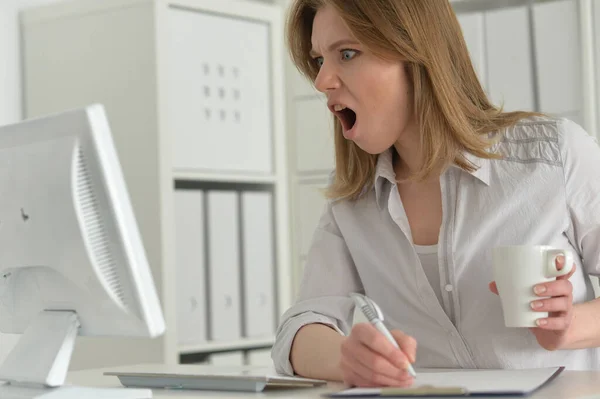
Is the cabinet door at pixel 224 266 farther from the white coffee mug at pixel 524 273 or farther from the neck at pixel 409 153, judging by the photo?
the white coffee mug at pixel 524 273

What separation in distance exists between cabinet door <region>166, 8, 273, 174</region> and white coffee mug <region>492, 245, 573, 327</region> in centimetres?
145

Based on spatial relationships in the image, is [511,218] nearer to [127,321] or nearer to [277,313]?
[127,321]

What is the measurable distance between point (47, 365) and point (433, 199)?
68 cm

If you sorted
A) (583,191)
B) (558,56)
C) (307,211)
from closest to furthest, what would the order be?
(583,191)
(558,56)
(307,211)

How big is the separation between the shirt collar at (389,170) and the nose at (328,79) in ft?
0.55

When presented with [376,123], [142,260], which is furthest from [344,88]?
[142,260]

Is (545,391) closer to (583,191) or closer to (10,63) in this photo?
(583,191)

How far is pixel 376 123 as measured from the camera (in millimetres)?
1431

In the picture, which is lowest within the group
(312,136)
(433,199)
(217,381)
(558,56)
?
(217,381)

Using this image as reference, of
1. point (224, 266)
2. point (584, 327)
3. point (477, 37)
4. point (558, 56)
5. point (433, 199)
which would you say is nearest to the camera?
point (584, 327)

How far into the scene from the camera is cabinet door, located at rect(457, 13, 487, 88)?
92.4 inches

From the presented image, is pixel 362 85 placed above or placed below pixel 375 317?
above

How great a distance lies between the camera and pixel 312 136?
2.87m

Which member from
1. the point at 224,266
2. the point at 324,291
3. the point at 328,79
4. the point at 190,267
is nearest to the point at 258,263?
the point at 224,266
